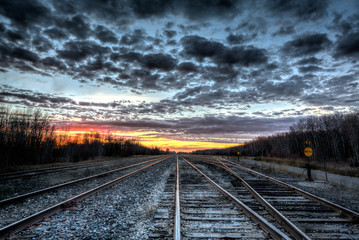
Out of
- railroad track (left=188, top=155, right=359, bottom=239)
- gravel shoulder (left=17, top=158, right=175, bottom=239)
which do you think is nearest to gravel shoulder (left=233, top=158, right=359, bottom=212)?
railroad track (left=188, top=155, right=359, bottom=239)

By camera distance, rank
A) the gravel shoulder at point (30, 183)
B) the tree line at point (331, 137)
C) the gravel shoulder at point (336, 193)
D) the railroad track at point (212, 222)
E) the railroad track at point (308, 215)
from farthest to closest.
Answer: the tree line at point (331, 137) → the gravel shoulder at point (30, 183) → the gravel shoulder at point (336, 193) → the railroad track at point (308, 215) → the railroad track at point (212, 222)

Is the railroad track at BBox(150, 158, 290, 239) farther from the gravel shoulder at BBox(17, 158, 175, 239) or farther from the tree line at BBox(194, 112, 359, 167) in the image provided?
the tree line at BBox(194, 112, 359, 167)

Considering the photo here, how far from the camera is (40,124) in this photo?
116 feet

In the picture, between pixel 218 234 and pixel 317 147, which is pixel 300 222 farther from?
pixel 317 147

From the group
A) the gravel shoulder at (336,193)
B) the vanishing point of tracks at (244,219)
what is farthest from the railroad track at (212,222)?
the gravel shoulder at (336,193)

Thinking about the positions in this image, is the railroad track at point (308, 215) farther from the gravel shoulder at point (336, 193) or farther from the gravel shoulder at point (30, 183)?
the gravel shoulder at point (30, 183)

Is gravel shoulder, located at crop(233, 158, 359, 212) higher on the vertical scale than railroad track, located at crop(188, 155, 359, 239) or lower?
lower

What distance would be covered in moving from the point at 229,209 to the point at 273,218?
3.84ft

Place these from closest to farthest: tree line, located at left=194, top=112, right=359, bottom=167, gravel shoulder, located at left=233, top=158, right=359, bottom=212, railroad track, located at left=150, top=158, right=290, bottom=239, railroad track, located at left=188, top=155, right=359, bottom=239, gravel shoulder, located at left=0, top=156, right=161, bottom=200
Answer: railroad track, located at left=150, top=158, right=290, bottom=239
railroad track, located at left=188, top=155, right=359, bottom=239
gravel shoulder, located at left=233, top=158, right=359, bottom=212
gravel shoulder, located at left=0, top=156, right=161, bottom=200
tree line, located at left=194, top=112, right=359, bottom=167

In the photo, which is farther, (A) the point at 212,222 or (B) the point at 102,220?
(B) the point at 102,220

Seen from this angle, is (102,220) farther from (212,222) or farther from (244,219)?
(244,219)

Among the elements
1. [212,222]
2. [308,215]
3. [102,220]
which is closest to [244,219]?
[212,222]

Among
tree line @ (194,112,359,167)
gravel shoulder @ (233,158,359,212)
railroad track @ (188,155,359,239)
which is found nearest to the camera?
railroad track @ (188,155,359,239)

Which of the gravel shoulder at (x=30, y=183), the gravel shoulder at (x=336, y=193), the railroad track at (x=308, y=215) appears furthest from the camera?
the gravel shoulder at (x=30, y=183)
